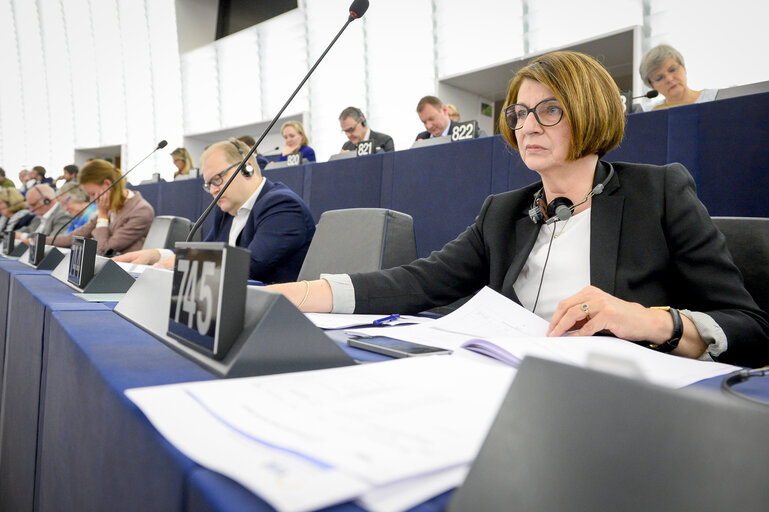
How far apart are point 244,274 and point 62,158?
47.6ft

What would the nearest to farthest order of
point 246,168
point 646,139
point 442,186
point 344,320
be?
point 344,320
point 646,139
point 246,168
point 442,186

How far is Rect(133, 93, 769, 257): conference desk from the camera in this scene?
1890mm

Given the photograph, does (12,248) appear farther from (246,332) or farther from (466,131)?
(246,332)

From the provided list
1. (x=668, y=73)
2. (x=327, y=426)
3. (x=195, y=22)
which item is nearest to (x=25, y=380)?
(x=327, y=426)

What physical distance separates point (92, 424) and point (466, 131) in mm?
2610

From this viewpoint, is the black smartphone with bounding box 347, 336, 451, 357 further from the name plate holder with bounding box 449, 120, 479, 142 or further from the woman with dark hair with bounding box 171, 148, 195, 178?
the woman with dark hair with bounding box 171, 148, 195, 178

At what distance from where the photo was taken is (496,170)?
252cm

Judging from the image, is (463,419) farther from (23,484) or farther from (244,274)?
(23,484)

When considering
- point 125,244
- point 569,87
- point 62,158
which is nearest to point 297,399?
point 569,87

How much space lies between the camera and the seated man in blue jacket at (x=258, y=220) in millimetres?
2178

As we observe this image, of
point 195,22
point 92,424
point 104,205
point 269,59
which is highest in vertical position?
point 195,22

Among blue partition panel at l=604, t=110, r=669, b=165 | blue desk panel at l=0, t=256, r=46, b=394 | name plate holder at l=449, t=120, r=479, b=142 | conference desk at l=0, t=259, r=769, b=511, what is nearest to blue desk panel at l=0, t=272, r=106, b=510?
conference desk at l=0, t=259, r=769, b=511

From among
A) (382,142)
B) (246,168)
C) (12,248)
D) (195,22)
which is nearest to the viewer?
(246,168)

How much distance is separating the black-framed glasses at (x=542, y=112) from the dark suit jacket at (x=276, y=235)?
1282 mm
